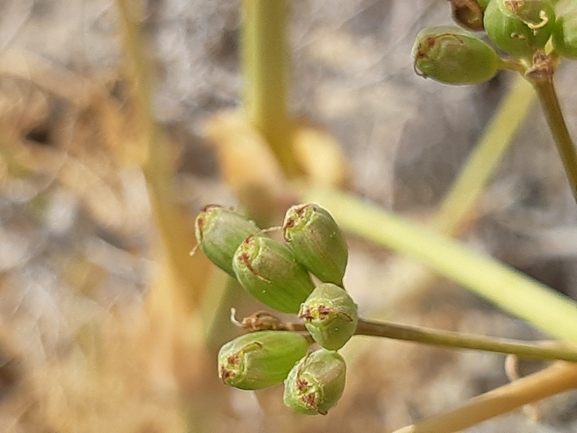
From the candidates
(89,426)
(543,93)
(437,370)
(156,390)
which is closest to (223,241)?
(543,93)

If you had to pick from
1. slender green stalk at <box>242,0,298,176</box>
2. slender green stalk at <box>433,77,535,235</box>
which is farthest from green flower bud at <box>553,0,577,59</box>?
slender green stalk at <box>433,77,535,235</box>

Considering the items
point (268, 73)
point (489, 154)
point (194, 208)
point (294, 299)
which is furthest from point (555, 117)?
point (194, 208)

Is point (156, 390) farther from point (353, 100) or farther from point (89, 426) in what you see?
point (353, 100)

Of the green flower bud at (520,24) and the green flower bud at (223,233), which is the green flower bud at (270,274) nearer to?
the green flower bud at (223,233)

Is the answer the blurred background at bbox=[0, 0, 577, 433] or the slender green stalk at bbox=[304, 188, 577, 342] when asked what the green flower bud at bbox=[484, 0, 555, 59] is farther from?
the blurred background at bbox=[0, 0, 577, 433]

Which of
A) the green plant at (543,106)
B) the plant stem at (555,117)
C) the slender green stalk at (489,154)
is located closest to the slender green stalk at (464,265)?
the green plant at (543,106)

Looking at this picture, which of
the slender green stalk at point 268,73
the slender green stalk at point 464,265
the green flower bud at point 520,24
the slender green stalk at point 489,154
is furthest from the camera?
the slender green stalk at point 489,154
